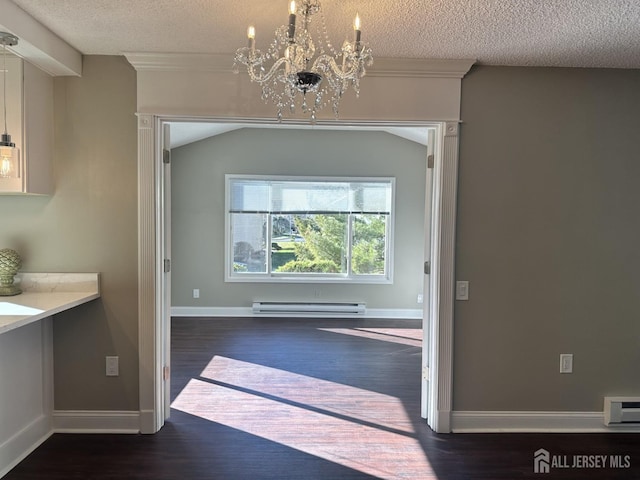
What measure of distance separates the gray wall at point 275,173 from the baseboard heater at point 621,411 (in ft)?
10.9

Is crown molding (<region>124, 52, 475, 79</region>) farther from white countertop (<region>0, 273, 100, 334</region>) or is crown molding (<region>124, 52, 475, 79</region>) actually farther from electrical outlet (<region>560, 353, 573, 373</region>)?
electrical outlet (<region>560, 353, 573, 373</region>)

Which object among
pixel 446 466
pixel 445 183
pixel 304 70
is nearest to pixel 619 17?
pixel 445 183

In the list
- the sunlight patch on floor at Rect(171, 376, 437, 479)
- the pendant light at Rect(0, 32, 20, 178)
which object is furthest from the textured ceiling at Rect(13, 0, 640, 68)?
the sunlight patch on floor at Rect(171, 376, 437, 479)

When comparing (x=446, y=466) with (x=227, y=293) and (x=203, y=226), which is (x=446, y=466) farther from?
(x=203, y=226)

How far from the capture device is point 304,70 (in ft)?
5.05

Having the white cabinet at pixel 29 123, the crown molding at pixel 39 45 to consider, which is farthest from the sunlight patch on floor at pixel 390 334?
the crown molding at pixel 39 45

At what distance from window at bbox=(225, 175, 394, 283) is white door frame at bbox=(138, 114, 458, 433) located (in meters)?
3.26

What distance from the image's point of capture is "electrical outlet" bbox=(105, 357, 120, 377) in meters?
2.53

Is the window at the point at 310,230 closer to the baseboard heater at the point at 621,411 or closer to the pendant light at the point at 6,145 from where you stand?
the baseboard heater at the point at 621,411

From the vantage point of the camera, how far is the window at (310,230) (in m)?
5.82

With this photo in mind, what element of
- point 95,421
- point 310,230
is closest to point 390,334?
point 310,230

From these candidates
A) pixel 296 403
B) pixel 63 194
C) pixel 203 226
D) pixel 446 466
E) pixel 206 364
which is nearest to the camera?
pixel 446 466

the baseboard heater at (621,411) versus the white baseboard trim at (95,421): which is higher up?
the baseboard heater at (621,411)

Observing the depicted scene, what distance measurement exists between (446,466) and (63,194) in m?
2.93
